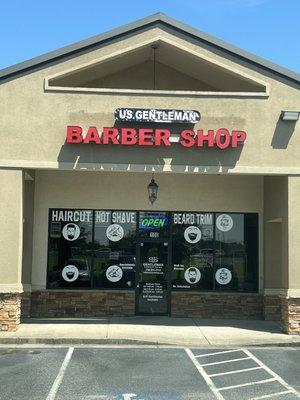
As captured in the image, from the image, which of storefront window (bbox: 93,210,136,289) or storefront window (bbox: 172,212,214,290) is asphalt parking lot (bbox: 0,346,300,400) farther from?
storefront window (bbox: 172,212,214,290)

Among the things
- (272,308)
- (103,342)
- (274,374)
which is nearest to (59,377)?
(103,342)

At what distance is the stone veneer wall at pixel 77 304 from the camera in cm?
1603

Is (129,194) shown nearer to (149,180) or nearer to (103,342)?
(149,180)

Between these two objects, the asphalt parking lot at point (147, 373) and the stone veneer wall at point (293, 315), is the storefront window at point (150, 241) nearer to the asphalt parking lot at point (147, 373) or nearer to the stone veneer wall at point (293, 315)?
the stone veneer wall at point (293, 315)

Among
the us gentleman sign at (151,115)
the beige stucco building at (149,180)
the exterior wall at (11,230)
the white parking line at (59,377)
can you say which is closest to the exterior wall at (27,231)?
the beige stucco building at (149,180)

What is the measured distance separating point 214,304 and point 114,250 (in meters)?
3.43

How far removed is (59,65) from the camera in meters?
14.0

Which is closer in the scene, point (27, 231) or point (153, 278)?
point (27, 231)

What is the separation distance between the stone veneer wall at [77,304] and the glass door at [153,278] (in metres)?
0.52

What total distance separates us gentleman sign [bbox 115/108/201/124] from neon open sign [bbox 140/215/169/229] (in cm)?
373

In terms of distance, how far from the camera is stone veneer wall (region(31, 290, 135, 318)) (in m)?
16.0

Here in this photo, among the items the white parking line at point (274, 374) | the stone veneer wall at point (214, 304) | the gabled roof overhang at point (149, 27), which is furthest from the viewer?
the stone veneer wall at point (214, 304)

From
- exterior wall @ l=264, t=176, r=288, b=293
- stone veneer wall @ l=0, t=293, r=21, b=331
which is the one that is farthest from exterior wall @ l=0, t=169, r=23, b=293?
exterior wall @ l=264, t=176, r=288, b=293

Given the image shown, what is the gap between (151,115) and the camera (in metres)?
13.8
